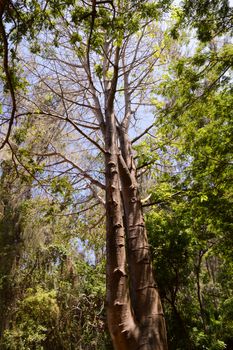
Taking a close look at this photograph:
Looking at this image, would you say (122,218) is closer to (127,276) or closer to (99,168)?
(127,276)

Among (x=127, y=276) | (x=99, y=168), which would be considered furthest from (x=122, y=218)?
(x=99, y=168)

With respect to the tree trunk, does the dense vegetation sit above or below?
above

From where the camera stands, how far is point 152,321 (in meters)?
2.97

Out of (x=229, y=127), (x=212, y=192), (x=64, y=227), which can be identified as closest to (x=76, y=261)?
(x=64, y=227)

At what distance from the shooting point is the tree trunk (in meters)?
2.82

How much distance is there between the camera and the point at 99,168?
24.9ft

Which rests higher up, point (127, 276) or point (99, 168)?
point (99, 168)

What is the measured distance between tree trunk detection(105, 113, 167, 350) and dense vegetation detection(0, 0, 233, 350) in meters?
0.47

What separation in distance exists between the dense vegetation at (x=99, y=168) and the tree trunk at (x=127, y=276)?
47 cm

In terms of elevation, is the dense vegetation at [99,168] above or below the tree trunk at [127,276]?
above

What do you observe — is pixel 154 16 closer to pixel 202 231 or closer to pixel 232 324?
pixel 202 231

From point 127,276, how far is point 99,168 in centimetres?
466

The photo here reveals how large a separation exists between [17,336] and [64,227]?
8.38 feet

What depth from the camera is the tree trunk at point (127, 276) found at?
2820mm
